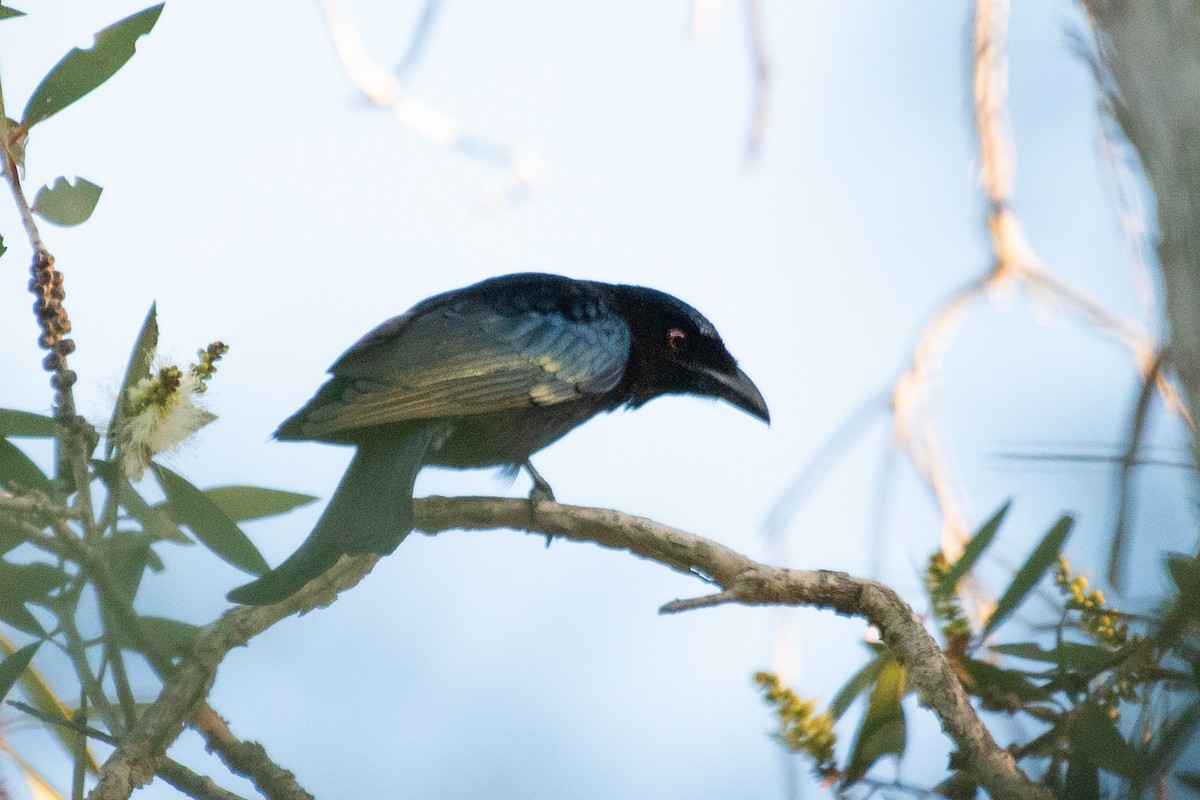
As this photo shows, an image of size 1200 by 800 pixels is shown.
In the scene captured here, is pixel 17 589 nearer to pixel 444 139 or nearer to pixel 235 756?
pixel 235 756

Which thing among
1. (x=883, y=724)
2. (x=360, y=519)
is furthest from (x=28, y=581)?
(x=883, y=724)

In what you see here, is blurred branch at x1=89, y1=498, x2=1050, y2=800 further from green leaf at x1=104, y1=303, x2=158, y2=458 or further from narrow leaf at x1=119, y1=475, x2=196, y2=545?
green leaf at x1=104, y1=303, x2=158, y2=458

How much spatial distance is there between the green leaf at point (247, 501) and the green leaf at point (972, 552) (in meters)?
1.62

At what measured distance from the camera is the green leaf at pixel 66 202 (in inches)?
107

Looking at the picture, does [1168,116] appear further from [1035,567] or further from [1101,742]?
[1101,742]

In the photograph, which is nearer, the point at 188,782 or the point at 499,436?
the point at 188,782

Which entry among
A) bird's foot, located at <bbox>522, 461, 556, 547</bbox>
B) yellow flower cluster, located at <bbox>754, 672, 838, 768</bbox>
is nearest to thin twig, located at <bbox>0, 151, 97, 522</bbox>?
yellow flower cluster, located at <bbox>754, 672, 838, 768</bbox>

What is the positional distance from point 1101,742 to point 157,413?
2031mm

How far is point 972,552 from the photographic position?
3.06 m

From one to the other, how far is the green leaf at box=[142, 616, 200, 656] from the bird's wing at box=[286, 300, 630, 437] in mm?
818

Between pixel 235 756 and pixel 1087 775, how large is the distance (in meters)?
1.82

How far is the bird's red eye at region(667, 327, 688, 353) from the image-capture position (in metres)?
5.14

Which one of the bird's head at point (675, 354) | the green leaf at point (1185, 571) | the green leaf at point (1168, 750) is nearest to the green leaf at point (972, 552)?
the green leaf at point (1185, 571)

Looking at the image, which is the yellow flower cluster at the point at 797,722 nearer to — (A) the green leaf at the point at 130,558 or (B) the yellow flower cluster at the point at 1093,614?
(B) the yellow flower cluster at the point at 1093,614
